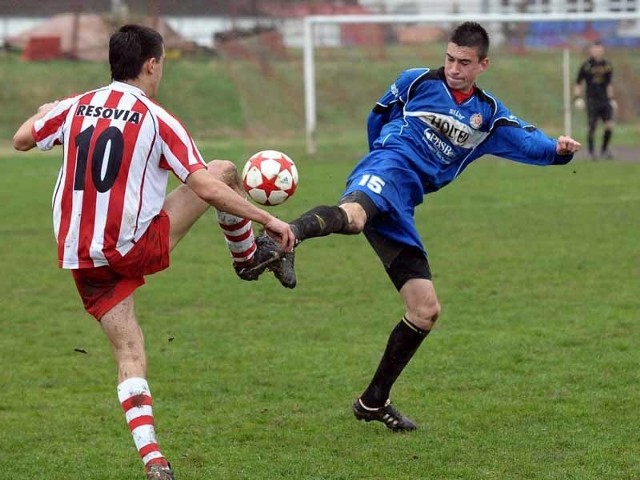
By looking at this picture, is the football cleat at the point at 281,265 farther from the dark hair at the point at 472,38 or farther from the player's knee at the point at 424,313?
the dark hair at the point at 472,38

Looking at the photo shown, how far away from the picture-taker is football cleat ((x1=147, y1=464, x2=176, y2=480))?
4.71m

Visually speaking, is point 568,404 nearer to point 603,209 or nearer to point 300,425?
point 300,425

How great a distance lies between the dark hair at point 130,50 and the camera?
16.1 feet

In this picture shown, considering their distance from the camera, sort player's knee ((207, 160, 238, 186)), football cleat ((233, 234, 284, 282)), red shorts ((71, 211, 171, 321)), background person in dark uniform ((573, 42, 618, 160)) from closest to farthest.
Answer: red shorts ((71, 211, 171, 321)), player's knee ((207, 160, 238, 186)), football cleat ((233, 234, 284, 282)), background person in dark uniform ((573, 42, 618, 160))

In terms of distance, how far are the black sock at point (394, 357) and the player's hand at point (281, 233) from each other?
122 centimetres

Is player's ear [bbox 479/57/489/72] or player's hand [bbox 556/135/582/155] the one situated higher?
player's ear [bbox 479/57/489/72]

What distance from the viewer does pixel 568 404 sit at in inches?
258

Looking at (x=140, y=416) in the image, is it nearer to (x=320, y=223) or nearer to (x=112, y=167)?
(x=112, y=167)

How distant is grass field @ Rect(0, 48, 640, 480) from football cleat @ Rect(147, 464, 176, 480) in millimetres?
687

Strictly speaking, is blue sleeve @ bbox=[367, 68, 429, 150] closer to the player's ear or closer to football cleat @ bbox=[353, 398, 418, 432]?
the player's ear

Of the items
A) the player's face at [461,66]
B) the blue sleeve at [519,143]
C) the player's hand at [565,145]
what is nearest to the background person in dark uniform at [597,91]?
the blue sleeve at [519,143]

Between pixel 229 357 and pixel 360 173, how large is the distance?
7.42 ft

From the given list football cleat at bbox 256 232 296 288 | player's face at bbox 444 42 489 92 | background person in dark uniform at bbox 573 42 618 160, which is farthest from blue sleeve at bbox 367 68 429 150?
background person in dark uniform at bbox 573 42 618 160

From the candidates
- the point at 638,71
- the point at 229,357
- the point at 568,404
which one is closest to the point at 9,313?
the point at 229,357
